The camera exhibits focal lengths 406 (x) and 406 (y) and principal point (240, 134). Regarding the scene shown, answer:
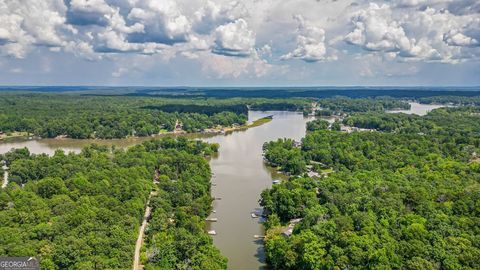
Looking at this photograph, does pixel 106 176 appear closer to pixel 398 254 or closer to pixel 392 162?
pixel 398 254

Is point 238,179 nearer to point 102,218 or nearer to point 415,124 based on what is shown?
point 102,218

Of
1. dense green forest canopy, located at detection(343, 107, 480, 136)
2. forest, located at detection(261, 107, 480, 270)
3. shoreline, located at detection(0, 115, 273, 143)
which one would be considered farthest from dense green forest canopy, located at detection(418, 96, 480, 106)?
forest, located at detection(261, 107, 480, 270)

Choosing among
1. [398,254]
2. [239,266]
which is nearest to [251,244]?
[239,266]

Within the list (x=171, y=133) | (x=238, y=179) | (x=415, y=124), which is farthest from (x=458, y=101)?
(x=238, y=179)

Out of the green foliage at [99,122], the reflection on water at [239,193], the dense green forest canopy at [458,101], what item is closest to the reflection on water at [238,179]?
the reflection on water at [239,193]

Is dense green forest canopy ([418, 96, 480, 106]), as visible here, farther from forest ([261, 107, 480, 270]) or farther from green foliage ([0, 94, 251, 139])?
forest ([261, 107, 480, 270])
